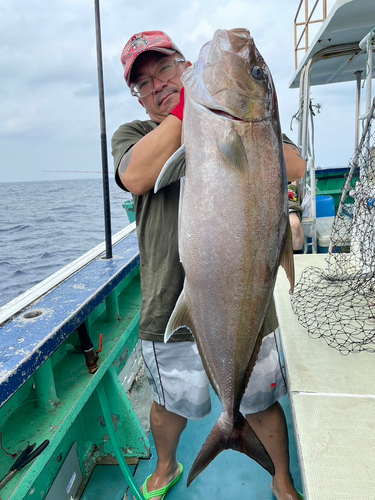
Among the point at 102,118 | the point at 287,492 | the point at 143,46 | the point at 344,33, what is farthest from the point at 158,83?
the point at 344,33

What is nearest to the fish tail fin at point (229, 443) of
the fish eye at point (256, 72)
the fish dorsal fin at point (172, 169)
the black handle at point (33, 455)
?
the black handle at point (33, 455)

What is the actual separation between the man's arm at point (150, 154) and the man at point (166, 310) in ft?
0.10

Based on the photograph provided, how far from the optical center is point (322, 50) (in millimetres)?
4820

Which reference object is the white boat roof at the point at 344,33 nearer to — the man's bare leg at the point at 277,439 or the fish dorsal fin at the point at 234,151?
the fish dorsal fin at the point at 234,151

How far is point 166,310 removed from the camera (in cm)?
194

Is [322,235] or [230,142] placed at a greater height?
[230,142]

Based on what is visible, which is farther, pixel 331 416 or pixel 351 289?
pixel 351 289

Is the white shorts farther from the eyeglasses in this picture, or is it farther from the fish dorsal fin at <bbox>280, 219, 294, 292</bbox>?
the eyeglasses

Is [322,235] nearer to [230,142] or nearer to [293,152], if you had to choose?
[293,152]

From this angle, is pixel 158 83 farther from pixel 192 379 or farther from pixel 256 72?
pixel 192 379

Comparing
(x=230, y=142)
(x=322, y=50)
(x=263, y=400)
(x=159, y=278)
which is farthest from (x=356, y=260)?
(x=322, y=50)

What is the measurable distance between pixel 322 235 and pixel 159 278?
13.4 feet

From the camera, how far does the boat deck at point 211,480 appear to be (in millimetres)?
2277

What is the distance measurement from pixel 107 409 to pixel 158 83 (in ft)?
6.39
